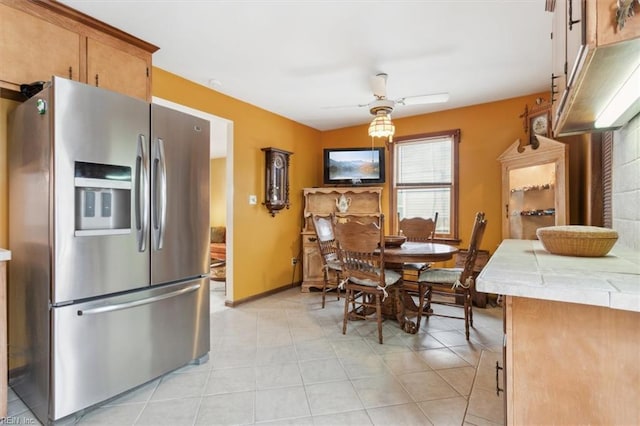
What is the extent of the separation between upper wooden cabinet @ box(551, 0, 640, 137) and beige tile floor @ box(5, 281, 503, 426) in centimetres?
144

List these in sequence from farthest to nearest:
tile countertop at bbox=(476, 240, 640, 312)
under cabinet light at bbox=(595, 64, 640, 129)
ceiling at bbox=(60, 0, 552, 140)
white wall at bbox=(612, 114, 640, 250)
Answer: ceiling at bbox=(60, 0, 552, 140) < white wall at bbox=(612, 114, 640, 250) < under cabinet light at bbox=(595, 64, 640, 129) < tile countertop at bbox=(476, 240, 640, 312)

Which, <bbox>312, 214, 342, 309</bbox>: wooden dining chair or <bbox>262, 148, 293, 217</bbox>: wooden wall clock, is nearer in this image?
<bbox>312, 214, 342, 309</bbox>: wooden dining chair

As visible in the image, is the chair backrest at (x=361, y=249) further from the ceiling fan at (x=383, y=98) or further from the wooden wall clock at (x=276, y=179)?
the wooden wall clock at (x=276, y=179)

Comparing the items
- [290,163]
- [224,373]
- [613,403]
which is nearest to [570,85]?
[613,403]

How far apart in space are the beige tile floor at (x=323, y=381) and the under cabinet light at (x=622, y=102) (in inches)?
57.9

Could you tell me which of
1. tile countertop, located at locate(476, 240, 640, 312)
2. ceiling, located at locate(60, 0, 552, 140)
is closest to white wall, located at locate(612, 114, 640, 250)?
tile countertop, located at locate(476, 240, 640, 312)

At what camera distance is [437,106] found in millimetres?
3998

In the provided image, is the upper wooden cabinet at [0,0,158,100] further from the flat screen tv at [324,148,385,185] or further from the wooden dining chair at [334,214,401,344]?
the flat screen tv at [324,148,385,185]

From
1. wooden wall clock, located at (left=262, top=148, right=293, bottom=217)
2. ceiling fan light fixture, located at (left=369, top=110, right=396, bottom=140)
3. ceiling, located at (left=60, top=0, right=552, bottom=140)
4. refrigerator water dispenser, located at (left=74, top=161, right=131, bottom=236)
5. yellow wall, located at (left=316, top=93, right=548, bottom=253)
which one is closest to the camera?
refrigerator water dispenser, located at (left=74, top=161, right=131, bottom=236)

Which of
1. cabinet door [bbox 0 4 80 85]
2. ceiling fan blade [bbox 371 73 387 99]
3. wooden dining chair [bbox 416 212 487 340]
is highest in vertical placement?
ceiling fan blade [bbox 371 73 387 99]

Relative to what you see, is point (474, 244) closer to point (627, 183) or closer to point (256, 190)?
point (627, 183)

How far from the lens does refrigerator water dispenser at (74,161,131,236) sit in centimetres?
165

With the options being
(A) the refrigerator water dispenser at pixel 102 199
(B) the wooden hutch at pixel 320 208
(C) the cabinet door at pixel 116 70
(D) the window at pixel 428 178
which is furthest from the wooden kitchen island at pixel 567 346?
(B) the wooden hutch at pixel 320 208

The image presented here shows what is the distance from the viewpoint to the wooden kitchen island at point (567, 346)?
0.86 metres
